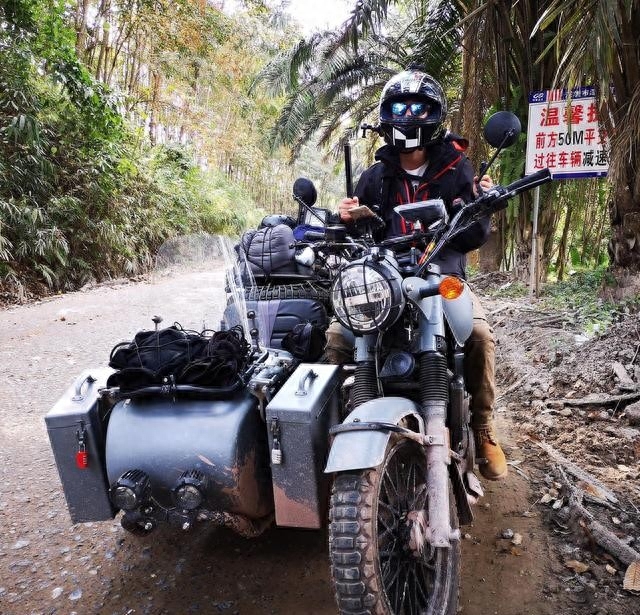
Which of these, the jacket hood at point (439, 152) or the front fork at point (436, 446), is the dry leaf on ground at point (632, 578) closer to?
the front fork at point (436, 446)

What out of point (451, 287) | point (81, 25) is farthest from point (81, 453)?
point (81, 25)

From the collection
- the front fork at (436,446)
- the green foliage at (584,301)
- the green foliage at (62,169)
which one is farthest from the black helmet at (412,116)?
Answer: the green foliage at (62,169)

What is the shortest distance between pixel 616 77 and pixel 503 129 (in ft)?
11.3

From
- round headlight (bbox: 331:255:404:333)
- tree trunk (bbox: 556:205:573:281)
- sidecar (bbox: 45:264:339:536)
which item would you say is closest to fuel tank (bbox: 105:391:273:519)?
sidecar (bbox: 45:264:339:536)

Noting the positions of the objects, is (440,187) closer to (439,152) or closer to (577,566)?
(439,152)

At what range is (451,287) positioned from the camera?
5.93 feet

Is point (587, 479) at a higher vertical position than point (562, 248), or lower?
lower

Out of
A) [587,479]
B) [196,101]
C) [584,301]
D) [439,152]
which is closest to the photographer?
[439,152]

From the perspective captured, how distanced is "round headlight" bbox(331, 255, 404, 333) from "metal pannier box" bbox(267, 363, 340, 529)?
1.14ft

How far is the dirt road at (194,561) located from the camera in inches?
85.5

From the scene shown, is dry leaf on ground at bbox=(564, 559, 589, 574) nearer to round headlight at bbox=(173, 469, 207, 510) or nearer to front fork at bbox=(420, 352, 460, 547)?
front fork at bbox=(420, 352, 460, 547)

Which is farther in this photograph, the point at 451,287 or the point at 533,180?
the point at 533,180

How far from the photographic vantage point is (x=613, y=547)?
2.35 meters

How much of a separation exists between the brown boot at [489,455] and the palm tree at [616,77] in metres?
2.26
